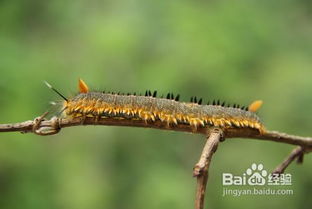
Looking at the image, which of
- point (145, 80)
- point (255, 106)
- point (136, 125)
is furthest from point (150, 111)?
point (145, 80)

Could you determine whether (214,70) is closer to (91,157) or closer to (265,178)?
(91,157)

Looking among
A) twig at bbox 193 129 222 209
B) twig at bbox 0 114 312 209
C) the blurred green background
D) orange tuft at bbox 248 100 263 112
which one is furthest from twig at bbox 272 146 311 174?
the blurred green background

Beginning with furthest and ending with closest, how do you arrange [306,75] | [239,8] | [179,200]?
[239,8] < [306,75] < [179,200]

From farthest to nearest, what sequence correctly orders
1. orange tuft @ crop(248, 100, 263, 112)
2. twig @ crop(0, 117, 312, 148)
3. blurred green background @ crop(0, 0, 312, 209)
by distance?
blurred green background @ crop(0, 0, 312, 209)
orange tuft @ crop(248, 100, 263, 112)
twig @ crop(0, 117, 312, 148)

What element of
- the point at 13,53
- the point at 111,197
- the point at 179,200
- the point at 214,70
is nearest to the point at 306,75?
the point at 214,70

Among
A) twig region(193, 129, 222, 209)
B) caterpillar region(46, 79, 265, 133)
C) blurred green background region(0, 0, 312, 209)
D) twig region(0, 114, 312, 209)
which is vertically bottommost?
twig region(193, 129, 222, 209)

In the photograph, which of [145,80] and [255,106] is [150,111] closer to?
[255,106]

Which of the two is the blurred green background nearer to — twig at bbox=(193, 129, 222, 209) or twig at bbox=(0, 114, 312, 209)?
twig at bbox=(0, 114, 312, 209)
